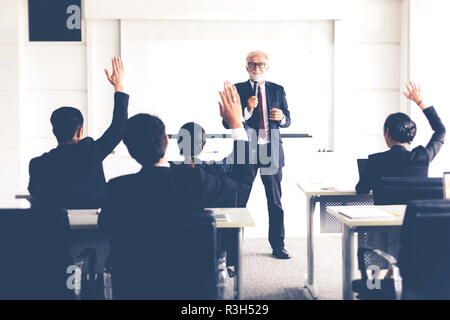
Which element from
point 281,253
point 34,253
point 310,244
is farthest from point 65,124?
point 281,253

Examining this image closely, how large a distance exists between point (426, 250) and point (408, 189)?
74 cm

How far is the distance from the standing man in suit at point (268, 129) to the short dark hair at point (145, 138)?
220 cm

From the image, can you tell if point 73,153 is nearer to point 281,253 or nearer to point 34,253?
point 34,253

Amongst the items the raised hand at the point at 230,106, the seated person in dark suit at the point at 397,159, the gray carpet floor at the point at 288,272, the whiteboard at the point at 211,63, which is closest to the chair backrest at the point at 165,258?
the raised hand at the point at 230,106

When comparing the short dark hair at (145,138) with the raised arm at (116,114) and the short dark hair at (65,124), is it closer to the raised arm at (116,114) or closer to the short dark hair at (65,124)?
the raised arm at (116,114)

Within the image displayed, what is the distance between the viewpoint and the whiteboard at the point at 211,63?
519 centimetres

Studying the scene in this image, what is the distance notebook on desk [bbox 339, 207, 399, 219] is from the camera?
2181mm

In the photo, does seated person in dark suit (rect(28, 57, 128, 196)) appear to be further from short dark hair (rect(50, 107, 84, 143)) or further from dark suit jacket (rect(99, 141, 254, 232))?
dark suit jacket (rect(99, 141, 254, 232))

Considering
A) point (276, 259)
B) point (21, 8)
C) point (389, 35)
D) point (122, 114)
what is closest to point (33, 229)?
point (122, 114)

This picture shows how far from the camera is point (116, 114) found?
8.46ft

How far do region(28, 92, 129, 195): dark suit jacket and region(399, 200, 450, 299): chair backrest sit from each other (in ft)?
5.29

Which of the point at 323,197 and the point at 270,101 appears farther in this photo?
the point at 270,101
